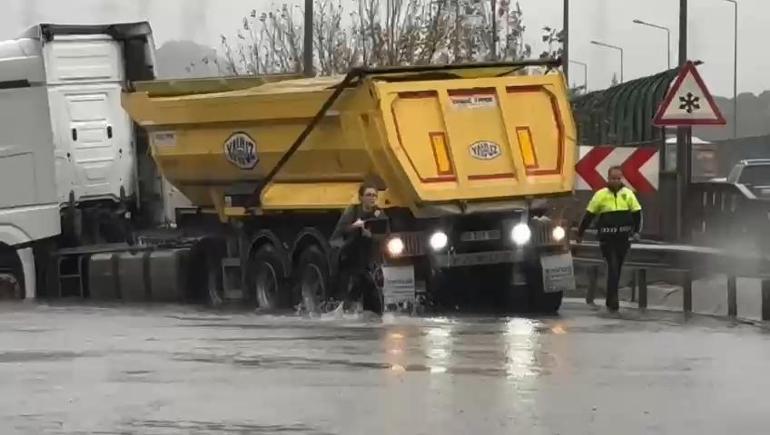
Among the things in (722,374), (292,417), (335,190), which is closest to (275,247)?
(335,190)

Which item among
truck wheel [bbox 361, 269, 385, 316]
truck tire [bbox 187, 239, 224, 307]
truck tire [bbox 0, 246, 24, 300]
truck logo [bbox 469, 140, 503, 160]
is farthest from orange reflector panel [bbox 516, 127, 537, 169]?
truck tire [bbox 0, 246, 24, 300]

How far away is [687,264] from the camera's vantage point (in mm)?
19391

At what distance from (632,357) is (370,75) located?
5.53 m

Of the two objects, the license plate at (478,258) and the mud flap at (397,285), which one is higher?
the license plate at (478,258)

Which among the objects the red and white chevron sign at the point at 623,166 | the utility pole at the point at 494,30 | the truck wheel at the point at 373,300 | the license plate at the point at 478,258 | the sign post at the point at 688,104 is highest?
the utility pole at the point at 494,30

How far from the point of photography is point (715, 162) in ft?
204

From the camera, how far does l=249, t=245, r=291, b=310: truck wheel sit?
1966 cm

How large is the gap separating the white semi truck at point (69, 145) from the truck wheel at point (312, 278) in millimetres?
4693

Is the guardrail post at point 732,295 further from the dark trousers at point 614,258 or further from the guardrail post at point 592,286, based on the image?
the guardrail post at point 592,286

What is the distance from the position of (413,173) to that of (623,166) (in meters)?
4.46

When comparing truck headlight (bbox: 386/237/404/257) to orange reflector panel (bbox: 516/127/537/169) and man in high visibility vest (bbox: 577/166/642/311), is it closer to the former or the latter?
orange reflector panel (bbox: 516/127/537/169)

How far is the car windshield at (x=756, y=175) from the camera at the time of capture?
3962 cm

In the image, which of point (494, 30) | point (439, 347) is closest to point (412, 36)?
point (494, 30)

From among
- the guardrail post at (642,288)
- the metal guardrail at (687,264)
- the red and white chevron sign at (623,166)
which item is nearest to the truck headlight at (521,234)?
the metal guardrail at (687,264)
